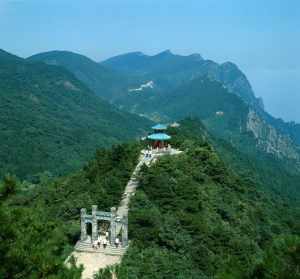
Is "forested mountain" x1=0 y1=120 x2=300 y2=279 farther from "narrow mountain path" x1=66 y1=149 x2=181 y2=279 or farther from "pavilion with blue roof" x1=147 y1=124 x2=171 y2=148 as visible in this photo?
"pavilion with blue roof" x1=147 y1=124 x2=171 y2=148

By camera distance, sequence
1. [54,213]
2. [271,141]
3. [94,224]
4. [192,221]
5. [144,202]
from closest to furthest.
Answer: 1. [94,224]
2. [192,221]
3. [144,202]
4. [54,213]
5. [271,141]

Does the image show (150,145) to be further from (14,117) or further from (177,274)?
(14,117)

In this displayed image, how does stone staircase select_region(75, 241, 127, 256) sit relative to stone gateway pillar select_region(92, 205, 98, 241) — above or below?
below

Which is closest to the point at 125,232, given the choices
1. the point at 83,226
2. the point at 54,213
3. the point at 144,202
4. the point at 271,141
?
the point at 83,226

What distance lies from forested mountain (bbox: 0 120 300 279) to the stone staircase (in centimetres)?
56

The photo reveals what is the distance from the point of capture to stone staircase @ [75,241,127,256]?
2911 centimetres

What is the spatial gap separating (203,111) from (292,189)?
95.7 m

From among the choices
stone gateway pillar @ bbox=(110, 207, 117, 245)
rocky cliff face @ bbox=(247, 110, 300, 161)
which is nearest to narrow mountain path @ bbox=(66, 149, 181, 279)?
stone gateway pillar @ bbox=(110, 207, 117, 245)

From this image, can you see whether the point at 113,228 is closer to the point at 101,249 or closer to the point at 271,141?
the point at 101,249

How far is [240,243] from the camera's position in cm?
3198

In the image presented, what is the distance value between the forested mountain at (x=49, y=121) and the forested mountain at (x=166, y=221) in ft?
117

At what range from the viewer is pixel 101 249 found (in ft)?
97.7

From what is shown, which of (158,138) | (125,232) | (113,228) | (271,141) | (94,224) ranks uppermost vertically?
(158,138)

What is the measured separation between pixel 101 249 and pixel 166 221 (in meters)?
3.89
